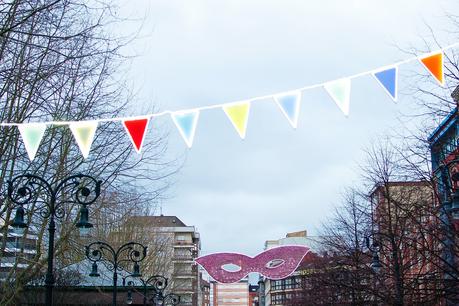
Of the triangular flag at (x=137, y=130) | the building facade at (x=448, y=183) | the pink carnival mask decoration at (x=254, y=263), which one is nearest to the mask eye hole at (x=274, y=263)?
the pink carnival mask decoration at (x=254, y=263)

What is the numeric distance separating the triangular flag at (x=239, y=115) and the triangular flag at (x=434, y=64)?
2981 millimetres

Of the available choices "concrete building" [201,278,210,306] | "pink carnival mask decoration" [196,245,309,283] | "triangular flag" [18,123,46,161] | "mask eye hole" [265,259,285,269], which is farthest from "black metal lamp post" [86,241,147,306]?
"concrete building" [201,278,210,306]

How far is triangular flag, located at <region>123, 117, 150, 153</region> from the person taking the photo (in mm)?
12648

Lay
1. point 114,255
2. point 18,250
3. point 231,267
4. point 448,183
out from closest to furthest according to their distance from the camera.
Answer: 1. point 448,183
2. point 114,255
3. point 18,250
4. point 231,267

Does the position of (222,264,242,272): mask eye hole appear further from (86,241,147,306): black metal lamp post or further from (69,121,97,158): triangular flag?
(69,121,97,158): triangular flag

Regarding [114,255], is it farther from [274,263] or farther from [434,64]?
[274,263]

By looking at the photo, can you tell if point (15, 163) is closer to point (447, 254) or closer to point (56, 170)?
point (56, 170)

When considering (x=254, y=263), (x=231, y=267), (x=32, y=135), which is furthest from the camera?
(x=254, y=263)

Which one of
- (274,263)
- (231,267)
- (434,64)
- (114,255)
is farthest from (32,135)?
(231,267)

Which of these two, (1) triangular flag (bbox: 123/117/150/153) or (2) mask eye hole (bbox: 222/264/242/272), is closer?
(1) triangular flag (bbox: 123/117/150/153)

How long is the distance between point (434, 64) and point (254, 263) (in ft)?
218

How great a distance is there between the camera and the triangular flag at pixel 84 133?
12617 mm

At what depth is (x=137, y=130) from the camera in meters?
12.7

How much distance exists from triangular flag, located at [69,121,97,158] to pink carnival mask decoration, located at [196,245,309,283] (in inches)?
2370
